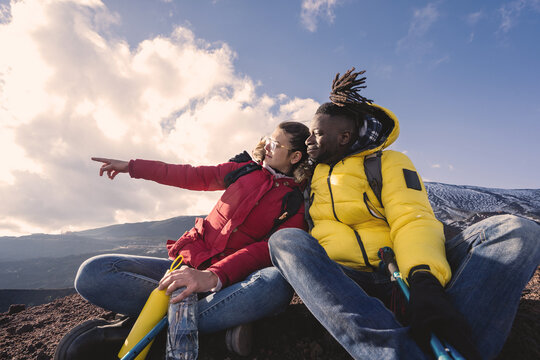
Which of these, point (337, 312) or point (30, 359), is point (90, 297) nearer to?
point (30, 359)

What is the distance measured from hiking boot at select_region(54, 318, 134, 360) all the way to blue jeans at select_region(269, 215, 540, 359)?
4.49ft

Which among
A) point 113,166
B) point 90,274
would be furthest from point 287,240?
point 113,166

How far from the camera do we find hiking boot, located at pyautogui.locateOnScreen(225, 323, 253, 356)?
1.74m

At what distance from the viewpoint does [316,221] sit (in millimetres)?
2266

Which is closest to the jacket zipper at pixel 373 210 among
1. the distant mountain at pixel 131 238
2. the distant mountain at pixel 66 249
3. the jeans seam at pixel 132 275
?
the jeans seam at pixel 132 275

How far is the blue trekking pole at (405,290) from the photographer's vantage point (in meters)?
1.10

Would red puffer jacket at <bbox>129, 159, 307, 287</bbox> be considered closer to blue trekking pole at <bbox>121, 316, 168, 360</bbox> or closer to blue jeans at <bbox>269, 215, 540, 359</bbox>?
blue trekking pole at <bbox>121, 316, 168, 360</bbox>

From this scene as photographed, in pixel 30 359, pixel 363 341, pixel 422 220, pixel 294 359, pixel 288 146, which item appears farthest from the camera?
pixel 288 146

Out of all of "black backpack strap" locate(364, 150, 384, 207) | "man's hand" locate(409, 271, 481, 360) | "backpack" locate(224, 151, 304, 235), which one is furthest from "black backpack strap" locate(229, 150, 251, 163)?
"man's hand" locate(409, 271, 481, 360)

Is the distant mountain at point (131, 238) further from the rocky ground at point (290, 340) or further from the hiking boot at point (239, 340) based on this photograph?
the hiking boot at point (239, 340)

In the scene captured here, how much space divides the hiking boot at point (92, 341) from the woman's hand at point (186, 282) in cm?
52

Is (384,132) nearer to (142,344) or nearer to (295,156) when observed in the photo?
(295,156)

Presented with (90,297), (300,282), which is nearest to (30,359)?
(90,297)

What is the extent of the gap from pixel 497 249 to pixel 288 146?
1827 millimetres
